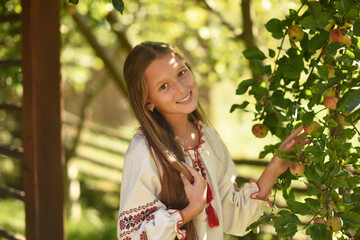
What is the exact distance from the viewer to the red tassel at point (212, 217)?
184 centimetres

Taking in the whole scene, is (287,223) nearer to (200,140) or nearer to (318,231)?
(318,231)

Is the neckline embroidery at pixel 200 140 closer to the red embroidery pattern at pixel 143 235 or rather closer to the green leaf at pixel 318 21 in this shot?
the red embroidery pattern at pixel 143 235

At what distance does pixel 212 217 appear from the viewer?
185 cm

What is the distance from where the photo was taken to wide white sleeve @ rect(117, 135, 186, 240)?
166cm

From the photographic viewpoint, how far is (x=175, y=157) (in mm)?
1798

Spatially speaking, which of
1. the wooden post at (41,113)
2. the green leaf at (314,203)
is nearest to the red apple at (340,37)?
the green leaf at (314,203)

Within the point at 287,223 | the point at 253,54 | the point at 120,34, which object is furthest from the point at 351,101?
the point at 120,34

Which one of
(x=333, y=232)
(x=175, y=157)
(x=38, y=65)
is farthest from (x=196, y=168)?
(x=38, y=65)

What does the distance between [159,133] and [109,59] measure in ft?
6.62

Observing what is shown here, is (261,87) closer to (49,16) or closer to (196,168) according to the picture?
(196,168)

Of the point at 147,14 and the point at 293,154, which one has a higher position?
the point at 147,14

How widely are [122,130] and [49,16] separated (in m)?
8.04

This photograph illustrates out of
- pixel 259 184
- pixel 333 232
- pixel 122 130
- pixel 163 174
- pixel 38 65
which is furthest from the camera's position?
pixel 122 130

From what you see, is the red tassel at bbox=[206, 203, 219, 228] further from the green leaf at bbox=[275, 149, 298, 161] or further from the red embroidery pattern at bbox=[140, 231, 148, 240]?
the green leaf at bbox=[275, 149, 298, 161]
